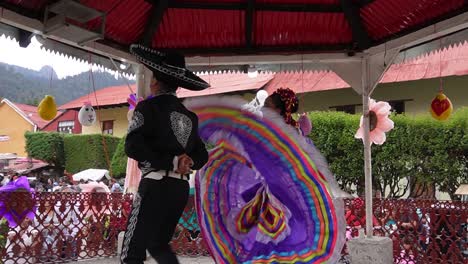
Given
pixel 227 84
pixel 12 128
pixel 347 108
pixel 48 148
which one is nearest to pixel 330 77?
pixel 347 108

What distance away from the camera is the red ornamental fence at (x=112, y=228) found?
7.09m

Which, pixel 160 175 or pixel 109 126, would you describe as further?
pixel 109 126

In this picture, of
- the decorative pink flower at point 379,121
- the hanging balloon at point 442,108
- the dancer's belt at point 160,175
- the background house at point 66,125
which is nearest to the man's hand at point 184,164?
the dancer's belt at point 160,175

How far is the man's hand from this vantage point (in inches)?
129

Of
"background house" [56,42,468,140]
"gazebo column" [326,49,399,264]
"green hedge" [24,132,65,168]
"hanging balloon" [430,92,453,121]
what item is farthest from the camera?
"green hedge" [24,132,65,168]

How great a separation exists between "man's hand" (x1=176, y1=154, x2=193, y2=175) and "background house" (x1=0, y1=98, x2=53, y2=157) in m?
42.7

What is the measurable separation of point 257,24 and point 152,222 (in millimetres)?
4873

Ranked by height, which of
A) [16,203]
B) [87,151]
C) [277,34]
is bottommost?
[16,203]

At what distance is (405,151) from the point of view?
17078 millimetres

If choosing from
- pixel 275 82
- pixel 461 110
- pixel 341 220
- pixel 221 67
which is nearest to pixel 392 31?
pixel 221 67

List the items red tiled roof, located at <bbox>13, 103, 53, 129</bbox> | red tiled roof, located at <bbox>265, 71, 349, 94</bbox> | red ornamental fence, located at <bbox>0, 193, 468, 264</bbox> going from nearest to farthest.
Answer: red ornamental fence, located at <bbox>0, 193, 468, 264</bbox> → red tiled roof, located at <bbox>265, 71, 349, 94</bbox> → red tiled roof, located at <bbox>13, 103, 53, 129</bbox>

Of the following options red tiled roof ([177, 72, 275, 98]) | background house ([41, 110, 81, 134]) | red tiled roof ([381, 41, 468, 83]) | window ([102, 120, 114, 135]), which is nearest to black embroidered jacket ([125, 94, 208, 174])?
red tiled roof ([381, 41, 468, 83])

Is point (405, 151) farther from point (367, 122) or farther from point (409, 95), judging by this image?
point (367, 122)

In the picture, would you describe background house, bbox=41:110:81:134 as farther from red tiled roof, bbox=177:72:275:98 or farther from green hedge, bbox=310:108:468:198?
green hedge, bbox=310:108:468:198
